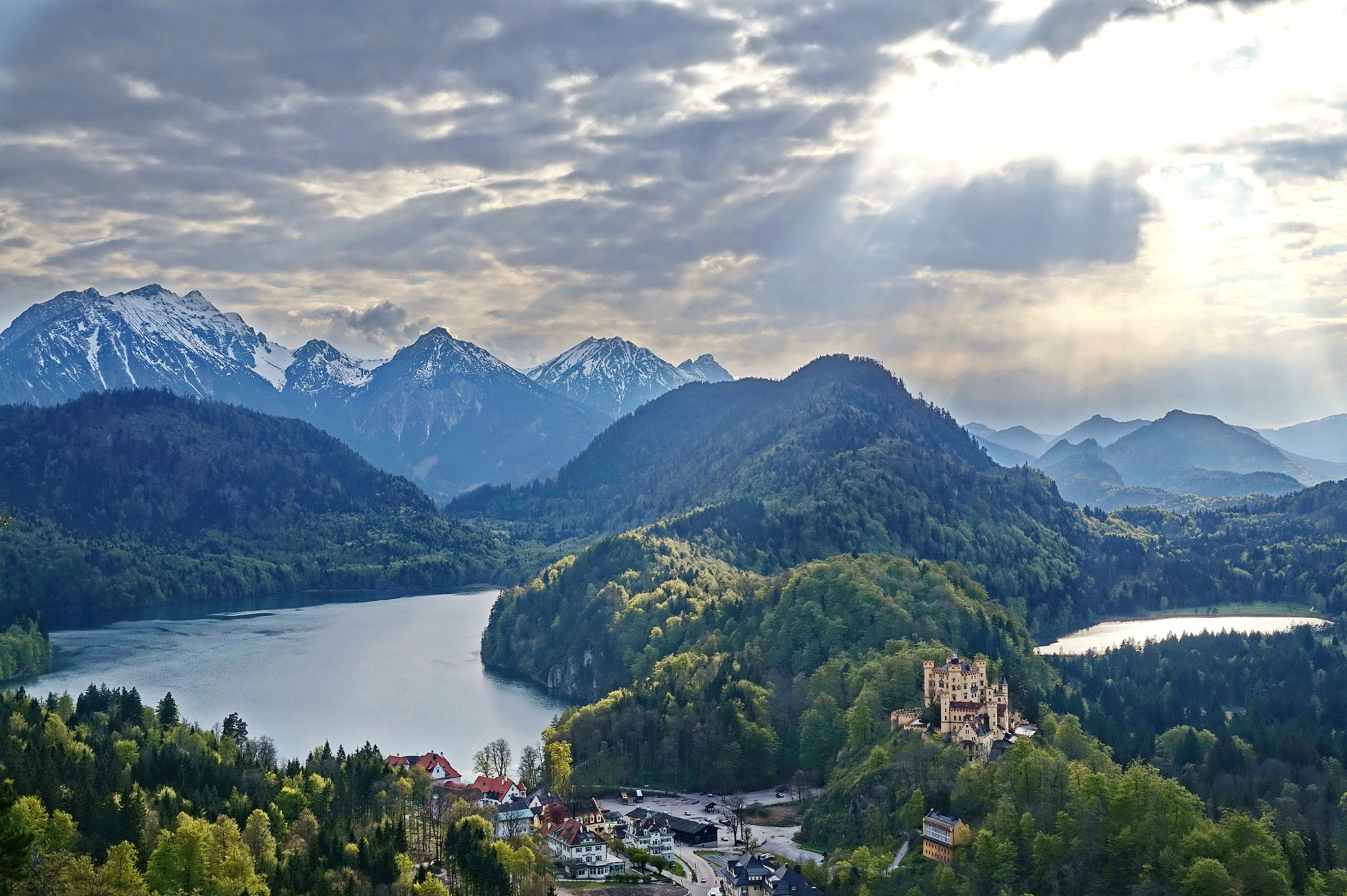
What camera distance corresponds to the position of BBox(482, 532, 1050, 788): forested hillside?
85.6m

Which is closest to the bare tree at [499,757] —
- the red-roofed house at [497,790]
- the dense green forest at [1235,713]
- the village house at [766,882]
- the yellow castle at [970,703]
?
the red-roofed house at [497,790]

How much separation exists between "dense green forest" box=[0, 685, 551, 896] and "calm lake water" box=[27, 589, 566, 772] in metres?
20.1

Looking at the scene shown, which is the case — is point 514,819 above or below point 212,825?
below

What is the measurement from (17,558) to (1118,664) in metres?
154

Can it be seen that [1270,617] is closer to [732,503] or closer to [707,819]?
[732,503]

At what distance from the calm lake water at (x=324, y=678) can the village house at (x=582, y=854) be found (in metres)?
24.0

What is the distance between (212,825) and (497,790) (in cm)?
1814

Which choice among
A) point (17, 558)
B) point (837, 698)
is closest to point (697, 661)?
point (837, 698)

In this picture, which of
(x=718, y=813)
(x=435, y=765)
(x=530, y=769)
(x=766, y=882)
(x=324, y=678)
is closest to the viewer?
(x=766, y=882)

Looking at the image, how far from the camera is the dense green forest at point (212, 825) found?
52406 millimetres

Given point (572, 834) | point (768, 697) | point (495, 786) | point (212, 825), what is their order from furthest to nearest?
point (768, 697) → point (495, 786) → point (572, 834) → point (212, 825)

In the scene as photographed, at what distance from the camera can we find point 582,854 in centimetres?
6341

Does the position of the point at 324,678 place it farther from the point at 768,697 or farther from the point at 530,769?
the point at 768,697

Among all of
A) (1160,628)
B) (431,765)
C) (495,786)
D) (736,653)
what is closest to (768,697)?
(736,653)
